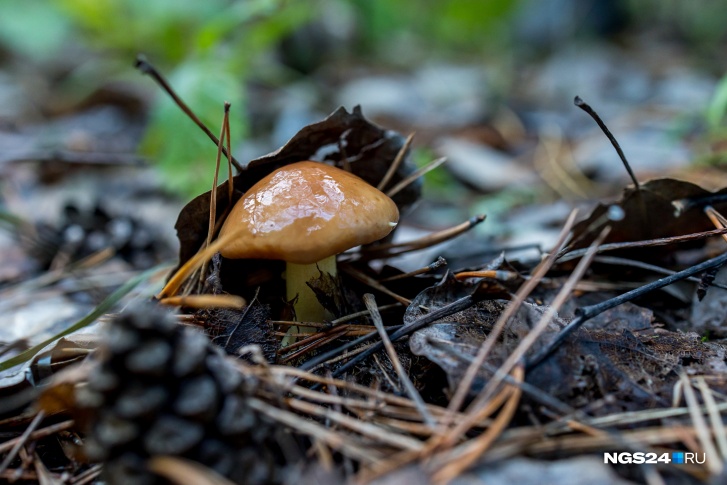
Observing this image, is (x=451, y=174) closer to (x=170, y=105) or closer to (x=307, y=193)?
(x=170, y=105)

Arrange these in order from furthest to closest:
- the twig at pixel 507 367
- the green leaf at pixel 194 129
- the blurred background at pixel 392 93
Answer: the blurred background at pixel 392 93 < the green leaf at pixel 194 129 < the twig at pixel 507 367

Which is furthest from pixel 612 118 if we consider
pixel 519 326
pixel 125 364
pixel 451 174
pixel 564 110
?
pixel 125 364

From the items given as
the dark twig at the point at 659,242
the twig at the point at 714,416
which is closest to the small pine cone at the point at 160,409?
the twig at the point at 714,416

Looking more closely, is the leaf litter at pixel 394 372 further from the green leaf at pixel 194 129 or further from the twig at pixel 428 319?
the green leaf at pixel 194 129

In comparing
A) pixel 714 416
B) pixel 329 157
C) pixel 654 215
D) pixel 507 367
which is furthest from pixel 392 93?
pixel 714 416

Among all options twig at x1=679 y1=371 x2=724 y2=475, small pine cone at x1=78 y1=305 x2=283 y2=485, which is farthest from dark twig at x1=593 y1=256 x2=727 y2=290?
small pine cone at x1=78 y1=305 x2=283 y2=485

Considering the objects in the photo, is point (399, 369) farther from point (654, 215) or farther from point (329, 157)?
point (654, 215)
